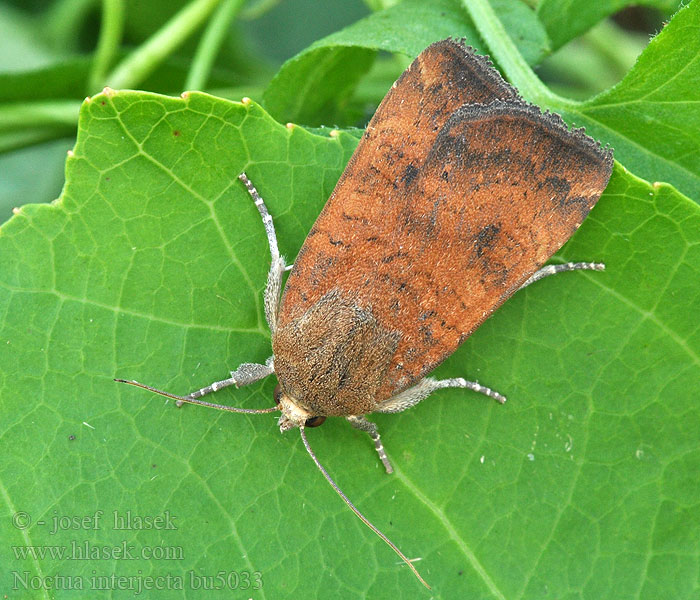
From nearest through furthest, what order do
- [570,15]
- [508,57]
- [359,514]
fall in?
[359,514]
[508,57]
[570,15]

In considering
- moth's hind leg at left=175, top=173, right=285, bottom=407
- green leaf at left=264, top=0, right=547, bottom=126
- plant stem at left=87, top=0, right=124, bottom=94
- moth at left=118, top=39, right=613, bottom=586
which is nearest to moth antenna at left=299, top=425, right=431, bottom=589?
moth at left=118, top=39, right=613, bottom=586

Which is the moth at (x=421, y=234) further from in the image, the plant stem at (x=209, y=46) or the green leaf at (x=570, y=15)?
the plant stem at (x=209, y=46)

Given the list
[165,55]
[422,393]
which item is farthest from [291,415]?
[165,55]

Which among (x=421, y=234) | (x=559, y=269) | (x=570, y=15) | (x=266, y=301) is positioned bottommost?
(x=266, y=301)

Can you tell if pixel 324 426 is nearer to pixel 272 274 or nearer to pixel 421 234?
pixel 272 274

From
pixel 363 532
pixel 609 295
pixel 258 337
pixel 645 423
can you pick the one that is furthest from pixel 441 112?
pixel 363 532

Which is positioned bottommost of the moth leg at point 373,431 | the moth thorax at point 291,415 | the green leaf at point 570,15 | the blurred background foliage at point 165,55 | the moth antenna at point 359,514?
the moth antenna at point 359,514

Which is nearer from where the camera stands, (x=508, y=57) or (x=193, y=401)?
(x=193, y=401)
